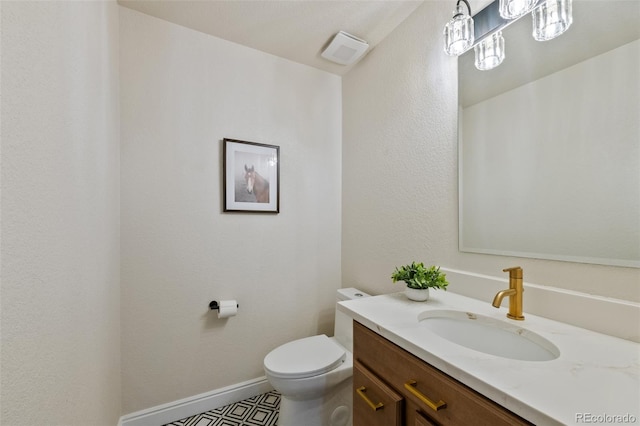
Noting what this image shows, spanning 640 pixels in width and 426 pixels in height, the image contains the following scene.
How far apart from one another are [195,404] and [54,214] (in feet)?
5.17

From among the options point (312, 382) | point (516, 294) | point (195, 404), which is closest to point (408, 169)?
point (516, 294)

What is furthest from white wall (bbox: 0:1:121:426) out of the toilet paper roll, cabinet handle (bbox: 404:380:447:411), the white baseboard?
cabinet handle (bbox: 404:380:447:411)

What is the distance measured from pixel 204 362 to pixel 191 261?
677 mm

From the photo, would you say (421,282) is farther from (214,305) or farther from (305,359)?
(214,305)

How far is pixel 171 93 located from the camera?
64.4 inches

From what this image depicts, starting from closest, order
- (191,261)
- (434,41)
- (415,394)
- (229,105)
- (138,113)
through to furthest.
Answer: (415,394), (434,41), (138,113), (191,261), (229,105)

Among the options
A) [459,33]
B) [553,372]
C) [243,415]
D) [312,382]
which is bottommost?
[243,415]

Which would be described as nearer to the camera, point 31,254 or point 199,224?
point 31,254

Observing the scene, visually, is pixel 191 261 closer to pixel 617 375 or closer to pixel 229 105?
pixel 229 105

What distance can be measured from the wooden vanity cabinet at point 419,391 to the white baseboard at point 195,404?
1.08m

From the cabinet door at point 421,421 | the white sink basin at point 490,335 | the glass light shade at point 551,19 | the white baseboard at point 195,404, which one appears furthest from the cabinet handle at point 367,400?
the glass light shade at point 551,19

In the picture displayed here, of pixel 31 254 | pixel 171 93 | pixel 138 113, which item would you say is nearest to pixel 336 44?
pixel 171 93

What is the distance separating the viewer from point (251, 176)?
72.6 inches

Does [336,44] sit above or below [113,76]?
above
